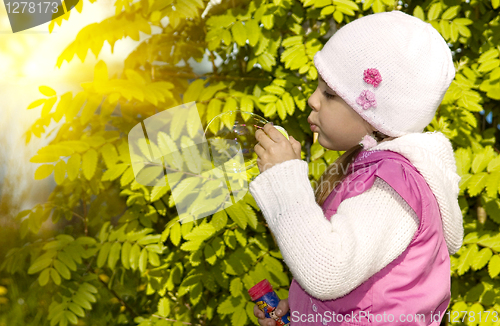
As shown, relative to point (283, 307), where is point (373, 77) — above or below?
above

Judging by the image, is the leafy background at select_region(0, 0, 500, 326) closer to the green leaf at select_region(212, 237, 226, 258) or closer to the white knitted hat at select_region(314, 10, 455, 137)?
the green leaf at select_region(212, 237, 226, 258)

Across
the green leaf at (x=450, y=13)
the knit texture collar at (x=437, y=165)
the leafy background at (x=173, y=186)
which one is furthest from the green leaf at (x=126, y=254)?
the green leaf at (x=450, y=13)

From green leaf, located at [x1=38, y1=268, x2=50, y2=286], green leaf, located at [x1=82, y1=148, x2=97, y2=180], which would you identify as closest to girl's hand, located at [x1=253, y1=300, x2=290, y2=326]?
green leaf, located at [x1=82, y1=148, x2=97, y2=180]

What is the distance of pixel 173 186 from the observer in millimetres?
1655

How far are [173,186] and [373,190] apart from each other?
920 millimetres

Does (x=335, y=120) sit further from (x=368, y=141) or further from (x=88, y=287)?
(x=88, y=287)

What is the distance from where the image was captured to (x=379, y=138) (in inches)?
46.0

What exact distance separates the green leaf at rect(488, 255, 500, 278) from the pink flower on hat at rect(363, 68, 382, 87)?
3.63 ft

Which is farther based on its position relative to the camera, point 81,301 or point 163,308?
point 163,308

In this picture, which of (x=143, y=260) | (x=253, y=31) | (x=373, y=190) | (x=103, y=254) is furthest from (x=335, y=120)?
(x=103, y=254)

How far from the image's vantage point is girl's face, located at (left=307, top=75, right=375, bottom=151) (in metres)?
1.10

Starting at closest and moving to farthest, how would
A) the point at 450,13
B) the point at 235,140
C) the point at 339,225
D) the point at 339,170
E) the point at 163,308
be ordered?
the point at 339,225 < the point at 339,170 < the point at 235,140 < the point at 450,13 < the point at 163,308

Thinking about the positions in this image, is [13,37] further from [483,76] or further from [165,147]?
[483,76]

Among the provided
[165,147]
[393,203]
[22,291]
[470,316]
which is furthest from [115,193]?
[470,316]
